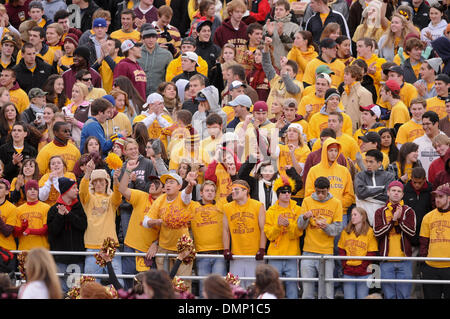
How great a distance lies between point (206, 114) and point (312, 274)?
3317mm

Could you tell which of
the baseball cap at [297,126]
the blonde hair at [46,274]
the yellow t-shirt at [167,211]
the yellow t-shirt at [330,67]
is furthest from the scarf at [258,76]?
the blonde hair at [46,274]

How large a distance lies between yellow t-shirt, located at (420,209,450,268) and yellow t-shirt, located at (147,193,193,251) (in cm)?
297

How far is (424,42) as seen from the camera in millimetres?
17812

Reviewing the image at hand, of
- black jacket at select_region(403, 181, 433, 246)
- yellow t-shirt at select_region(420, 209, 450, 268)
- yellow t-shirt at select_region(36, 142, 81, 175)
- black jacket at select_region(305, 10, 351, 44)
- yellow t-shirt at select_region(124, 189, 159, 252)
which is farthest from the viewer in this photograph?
black jacket at select_region(305, 10, 351, 44)

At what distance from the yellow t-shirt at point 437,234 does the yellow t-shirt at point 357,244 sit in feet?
2.03

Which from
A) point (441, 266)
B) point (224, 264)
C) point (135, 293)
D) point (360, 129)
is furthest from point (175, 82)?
point (135, 293)

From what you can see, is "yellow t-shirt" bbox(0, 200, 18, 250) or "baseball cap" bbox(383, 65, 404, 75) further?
"baseball cap" bbox(383, 65, 404, 75)

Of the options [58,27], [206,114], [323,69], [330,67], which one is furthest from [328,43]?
[58,27]

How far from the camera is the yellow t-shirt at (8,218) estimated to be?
Result: 46.4ft

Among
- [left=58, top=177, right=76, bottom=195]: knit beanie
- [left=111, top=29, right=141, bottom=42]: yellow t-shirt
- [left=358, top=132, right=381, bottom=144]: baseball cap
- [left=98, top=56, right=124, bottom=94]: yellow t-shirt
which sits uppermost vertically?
[left=111, top=29, right=141, bottom=42]: yellow t-shirt

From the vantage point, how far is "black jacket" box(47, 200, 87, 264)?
548 inches

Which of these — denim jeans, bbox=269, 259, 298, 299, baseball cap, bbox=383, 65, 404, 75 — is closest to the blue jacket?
denim jeans, bbox=269, 259, 298, 299

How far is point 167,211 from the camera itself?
1370 cm

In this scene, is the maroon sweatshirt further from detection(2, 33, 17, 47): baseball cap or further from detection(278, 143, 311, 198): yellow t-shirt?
detection(278, 143, 311, 198): yellow t-shirt
